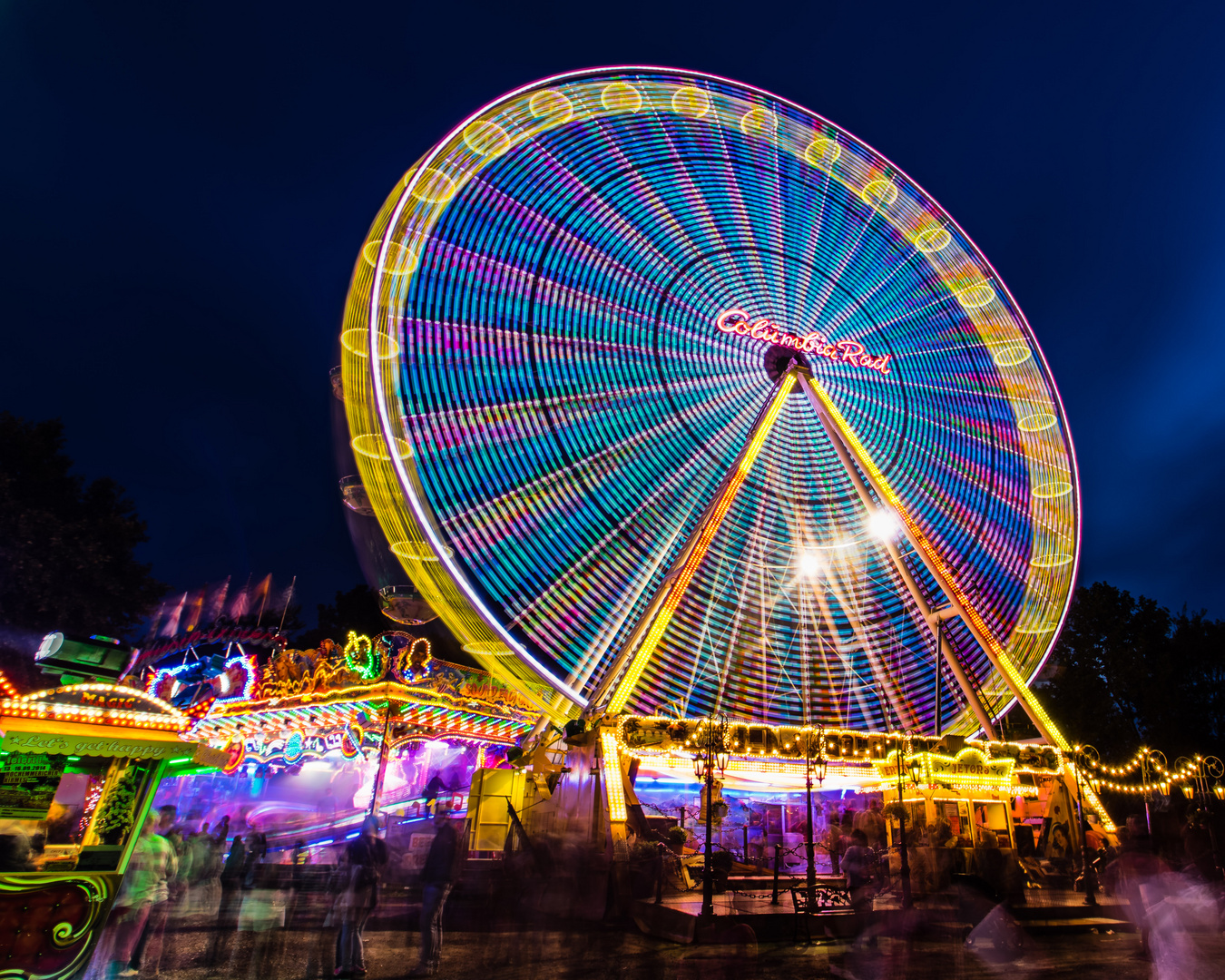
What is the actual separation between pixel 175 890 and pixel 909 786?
1323cm

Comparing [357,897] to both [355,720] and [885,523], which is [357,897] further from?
[885,523]

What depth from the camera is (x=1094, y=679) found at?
28.3m

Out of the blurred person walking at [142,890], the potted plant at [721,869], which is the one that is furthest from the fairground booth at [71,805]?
the potted plant at [721,869]

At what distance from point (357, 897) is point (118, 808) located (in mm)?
1810

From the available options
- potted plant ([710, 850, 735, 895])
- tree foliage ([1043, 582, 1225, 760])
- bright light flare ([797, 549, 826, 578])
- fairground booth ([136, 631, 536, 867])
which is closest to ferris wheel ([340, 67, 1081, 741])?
bright light flare ([797, 549, 826, 578])

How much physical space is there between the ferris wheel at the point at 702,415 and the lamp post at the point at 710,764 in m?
1.50

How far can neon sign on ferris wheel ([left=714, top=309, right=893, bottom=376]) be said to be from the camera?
53.3 feet

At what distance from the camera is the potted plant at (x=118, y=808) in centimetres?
514

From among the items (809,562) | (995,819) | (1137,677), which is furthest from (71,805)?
(1137,677)

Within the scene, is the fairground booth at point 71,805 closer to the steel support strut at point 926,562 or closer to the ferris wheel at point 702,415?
the ferris wheel at point 702,415

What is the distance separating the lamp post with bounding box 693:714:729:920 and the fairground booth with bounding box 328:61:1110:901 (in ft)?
0.38

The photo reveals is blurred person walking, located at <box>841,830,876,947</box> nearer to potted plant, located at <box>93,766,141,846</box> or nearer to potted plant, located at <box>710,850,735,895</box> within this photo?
potted plant, located at <box>710,850,735,895</box>

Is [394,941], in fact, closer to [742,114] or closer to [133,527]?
[742,114]

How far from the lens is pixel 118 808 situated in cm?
525
